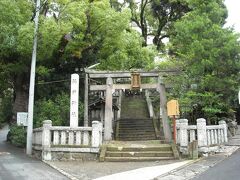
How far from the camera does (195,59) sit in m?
16.9

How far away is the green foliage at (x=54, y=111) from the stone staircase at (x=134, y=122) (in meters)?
3.97

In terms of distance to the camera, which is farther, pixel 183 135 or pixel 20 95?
pixel 20 95

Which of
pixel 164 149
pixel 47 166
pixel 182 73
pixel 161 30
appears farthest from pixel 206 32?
pixel 161 30

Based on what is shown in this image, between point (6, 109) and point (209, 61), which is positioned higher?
point (209, 61)

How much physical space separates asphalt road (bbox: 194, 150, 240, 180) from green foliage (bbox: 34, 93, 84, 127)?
10.1 m

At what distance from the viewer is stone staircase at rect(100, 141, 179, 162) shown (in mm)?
14391

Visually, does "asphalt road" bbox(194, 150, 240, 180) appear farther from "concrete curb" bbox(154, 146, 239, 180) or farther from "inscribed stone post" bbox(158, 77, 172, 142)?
"inscribed stone post" bbox(158, 77, 172, 142)

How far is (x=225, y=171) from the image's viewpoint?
10.6 meters

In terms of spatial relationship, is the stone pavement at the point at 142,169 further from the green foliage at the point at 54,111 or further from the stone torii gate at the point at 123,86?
the stone torii gate at the point at 123,86

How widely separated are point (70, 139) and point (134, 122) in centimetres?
962

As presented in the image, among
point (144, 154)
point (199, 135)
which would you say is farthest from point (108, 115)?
point (199, 135)

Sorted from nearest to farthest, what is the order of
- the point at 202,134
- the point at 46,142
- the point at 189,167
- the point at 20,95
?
the point at 189,167 → the point at 202,134 → the point at 46,142 → the point at 20,95

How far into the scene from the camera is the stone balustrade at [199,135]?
1432 cm

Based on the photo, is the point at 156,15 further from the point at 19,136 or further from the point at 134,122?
the point at 19,136
